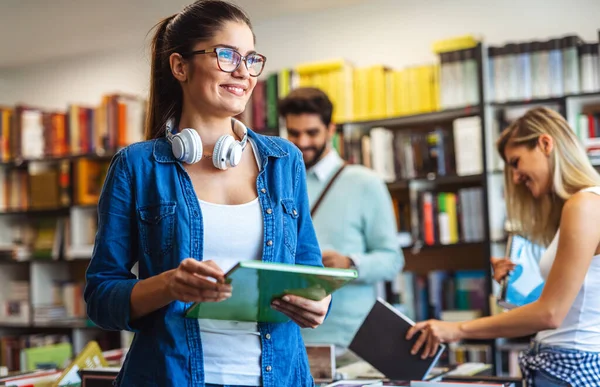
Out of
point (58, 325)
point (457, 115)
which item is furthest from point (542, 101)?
point (58, 325)

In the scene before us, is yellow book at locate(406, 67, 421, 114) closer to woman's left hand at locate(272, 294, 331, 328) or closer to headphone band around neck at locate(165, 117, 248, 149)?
headphone band around neck at locate(165, 117, 248, 149)

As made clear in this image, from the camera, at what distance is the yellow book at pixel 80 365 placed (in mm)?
2207

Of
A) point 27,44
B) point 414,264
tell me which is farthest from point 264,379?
point 27,44

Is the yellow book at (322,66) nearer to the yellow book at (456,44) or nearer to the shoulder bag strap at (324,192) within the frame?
the yellow book at (456,44)

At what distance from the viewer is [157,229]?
4.38 ft

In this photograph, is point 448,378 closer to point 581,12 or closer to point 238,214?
point 238,214

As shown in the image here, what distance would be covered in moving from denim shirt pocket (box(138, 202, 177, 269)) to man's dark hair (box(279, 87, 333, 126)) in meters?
1.89

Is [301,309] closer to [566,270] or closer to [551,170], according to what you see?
[566,270]

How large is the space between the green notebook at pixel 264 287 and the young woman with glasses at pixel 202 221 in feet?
0.11

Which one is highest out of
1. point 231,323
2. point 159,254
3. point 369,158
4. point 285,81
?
point 285,81

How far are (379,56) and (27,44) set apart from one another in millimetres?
2998

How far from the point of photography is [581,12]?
15.4ft

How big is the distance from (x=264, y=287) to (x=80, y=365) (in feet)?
4.32

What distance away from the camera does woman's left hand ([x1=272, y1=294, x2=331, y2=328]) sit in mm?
1246
